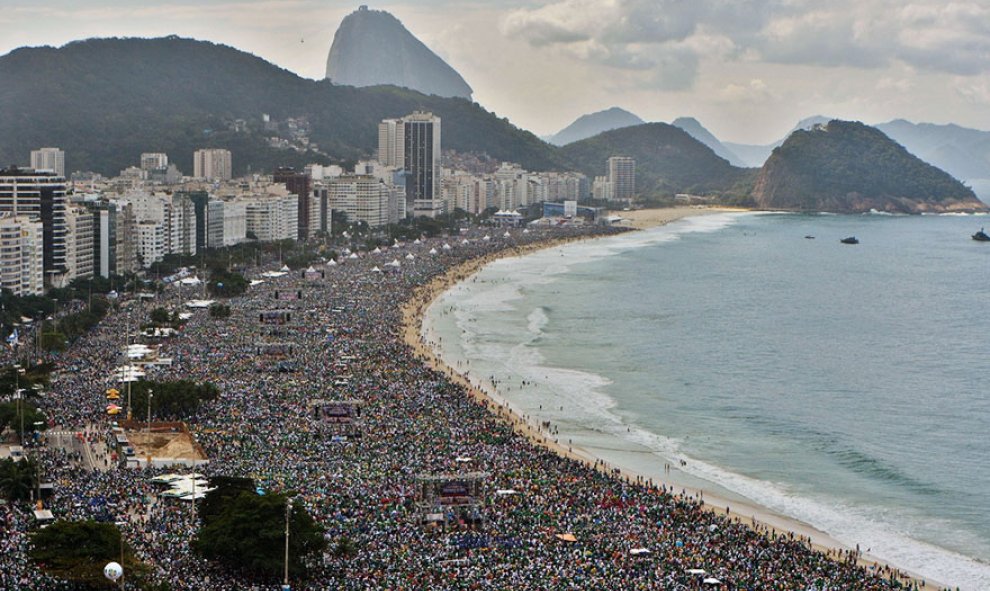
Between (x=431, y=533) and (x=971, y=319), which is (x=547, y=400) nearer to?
(x=431, y=533)

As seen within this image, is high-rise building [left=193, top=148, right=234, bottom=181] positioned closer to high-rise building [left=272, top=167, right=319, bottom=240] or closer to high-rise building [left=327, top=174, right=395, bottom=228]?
high-rise building [left=327, top=174, right=395, bottom=228]

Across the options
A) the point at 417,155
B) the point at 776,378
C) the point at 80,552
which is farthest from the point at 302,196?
the point at 80,552

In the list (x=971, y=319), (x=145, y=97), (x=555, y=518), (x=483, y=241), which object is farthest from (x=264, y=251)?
(x=145, y=97)

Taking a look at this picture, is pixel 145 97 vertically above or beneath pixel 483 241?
above

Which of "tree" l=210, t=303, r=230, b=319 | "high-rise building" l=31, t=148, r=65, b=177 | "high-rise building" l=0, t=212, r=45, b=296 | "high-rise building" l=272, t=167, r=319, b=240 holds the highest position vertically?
"high-rise building" l=31, t=148, r=65, b=177

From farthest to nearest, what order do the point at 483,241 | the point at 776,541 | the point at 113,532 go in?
1. the point at 483,241
2. the point at 776,541
3. the point at 113,532

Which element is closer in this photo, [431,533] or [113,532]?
[113,532]

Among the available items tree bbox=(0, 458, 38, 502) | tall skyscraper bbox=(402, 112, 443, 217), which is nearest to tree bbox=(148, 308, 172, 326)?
tree bbox=(0, 458, 38, 502)
